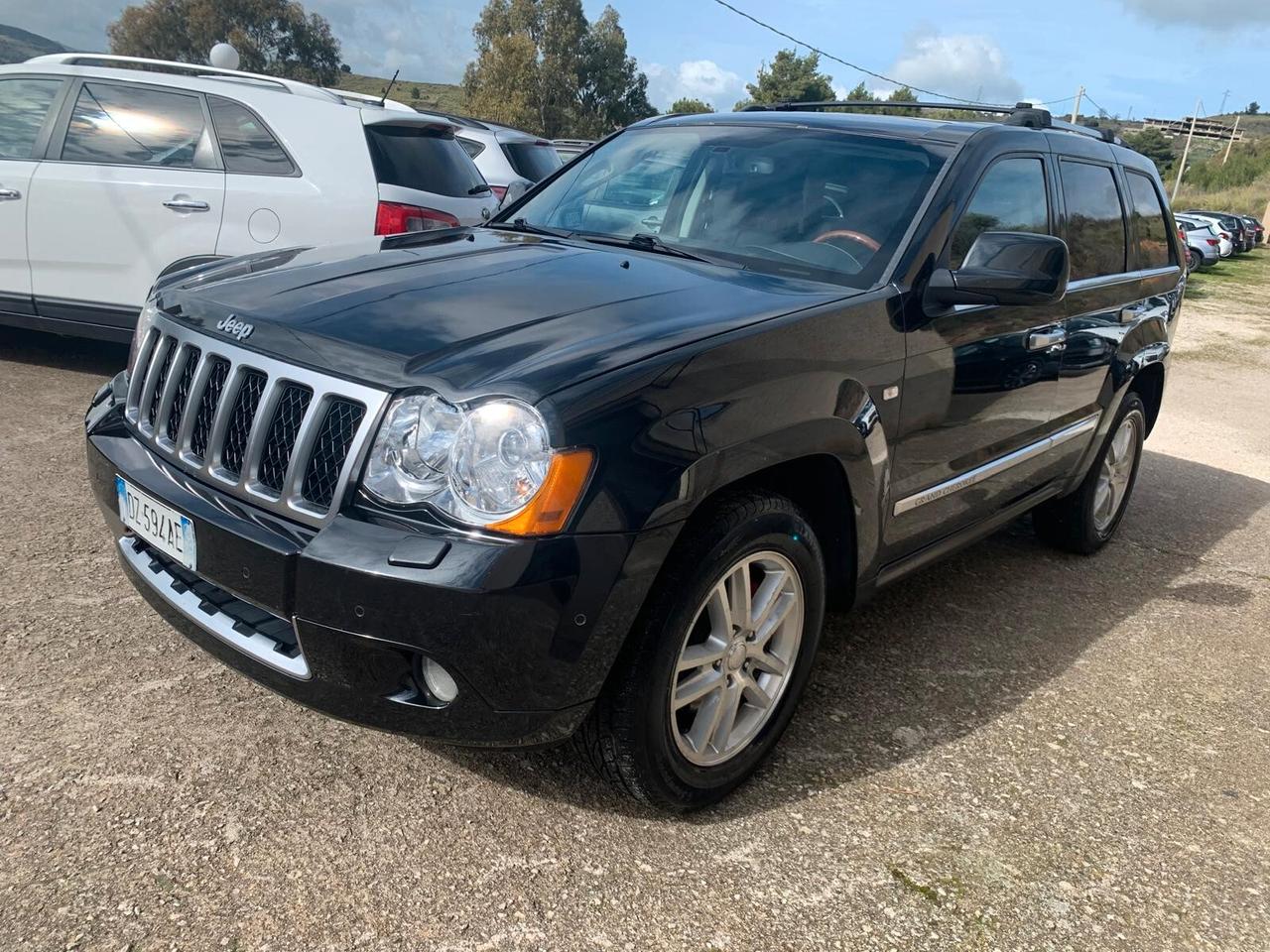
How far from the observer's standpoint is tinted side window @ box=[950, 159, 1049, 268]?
11.0ft

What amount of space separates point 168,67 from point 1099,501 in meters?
5.60

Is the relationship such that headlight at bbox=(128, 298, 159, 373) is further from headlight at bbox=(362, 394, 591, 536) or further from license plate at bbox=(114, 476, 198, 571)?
headlight at bbox=(362, 394, 591, 536)

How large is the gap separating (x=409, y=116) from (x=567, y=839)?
502 cm

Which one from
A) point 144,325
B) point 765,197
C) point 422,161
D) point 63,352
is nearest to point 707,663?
point 765,197

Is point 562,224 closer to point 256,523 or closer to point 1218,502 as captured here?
point 256,523

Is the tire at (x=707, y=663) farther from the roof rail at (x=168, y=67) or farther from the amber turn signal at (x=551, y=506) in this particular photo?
the roof rail at (x=168, y=67)

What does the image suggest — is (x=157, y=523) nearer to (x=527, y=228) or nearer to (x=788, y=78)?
(x=527, y=228)

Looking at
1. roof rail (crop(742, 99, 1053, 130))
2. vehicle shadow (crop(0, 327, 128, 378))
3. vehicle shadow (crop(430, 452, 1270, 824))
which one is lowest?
vehicle shadow (crop(0, 327, 128, 378))

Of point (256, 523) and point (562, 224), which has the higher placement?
point (562, 224)

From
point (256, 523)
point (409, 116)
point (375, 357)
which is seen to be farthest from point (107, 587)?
point (409, 116)

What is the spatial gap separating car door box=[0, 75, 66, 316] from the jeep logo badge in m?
4.22

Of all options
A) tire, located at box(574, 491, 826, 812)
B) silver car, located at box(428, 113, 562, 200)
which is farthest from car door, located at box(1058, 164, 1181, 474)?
silver car, located at box(428, 113, 562, 200)

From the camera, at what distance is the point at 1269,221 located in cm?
5122

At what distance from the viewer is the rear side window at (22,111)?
6.05m
